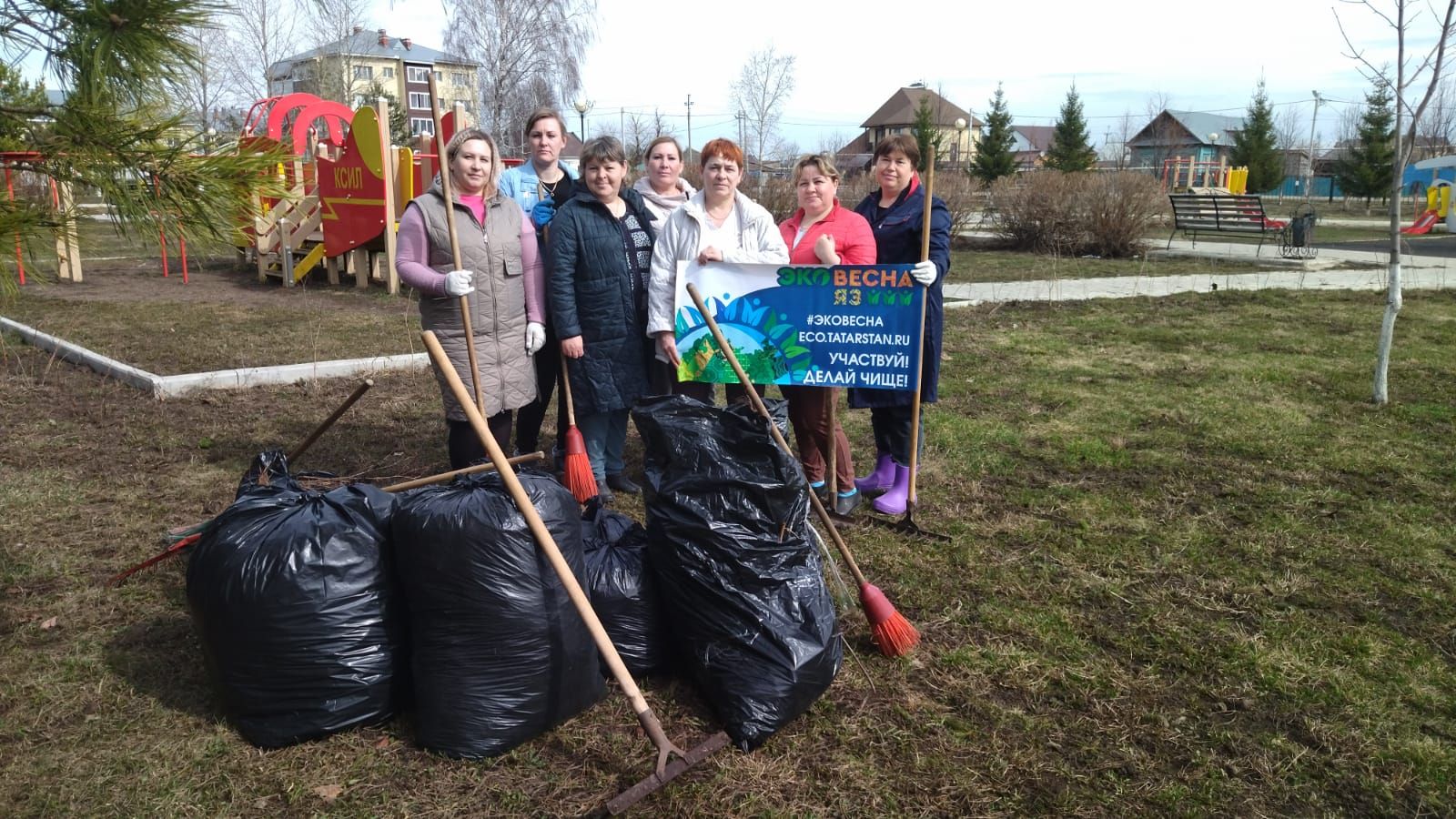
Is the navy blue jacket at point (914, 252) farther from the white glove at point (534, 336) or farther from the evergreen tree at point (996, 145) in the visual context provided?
the evergreen tree at point (996, 145)

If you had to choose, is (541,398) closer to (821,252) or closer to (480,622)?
(821,252)

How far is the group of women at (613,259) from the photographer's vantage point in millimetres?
3762

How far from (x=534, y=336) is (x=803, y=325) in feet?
3.72

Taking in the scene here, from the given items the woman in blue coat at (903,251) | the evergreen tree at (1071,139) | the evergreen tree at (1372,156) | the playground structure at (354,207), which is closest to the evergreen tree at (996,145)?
the evergreen tree at (1071,139)

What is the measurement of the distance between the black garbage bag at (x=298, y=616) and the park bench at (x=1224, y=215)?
55.0 ft

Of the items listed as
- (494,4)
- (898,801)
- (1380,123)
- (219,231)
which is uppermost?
(494,4)

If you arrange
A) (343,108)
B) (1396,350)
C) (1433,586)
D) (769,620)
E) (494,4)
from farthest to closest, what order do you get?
(494,4), (343,108), (1396,350), (1433,586), (769,620)

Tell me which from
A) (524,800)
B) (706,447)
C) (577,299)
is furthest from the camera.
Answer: (577,299)

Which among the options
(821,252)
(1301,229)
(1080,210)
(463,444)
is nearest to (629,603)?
(463,444)

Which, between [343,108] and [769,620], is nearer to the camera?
[769,620]

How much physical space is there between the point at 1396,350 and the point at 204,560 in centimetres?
883

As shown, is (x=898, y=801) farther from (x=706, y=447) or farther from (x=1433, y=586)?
(x=1433, y=586)

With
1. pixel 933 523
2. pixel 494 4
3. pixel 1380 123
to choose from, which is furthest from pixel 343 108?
pixel 1380 123

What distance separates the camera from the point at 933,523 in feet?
13.8
